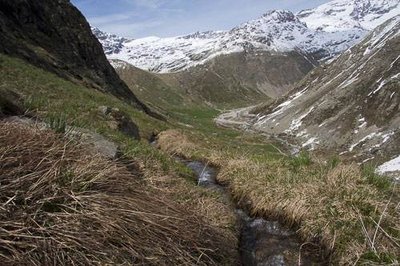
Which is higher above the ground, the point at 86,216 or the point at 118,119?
the point at 86,216

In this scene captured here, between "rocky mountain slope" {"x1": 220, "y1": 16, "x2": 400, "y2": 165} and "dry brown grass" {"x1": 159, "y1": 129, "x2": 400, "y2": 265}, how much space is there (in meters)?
66.9

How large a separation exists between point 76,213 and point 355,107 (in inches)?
4222

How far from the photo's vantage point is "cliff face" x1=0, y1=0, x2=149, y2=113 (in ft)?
177

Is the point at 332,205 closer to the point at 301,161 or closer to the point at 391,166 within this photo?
the point at 301,161

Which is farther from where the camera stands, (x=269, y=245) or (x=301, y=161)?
(x=301, y=161)

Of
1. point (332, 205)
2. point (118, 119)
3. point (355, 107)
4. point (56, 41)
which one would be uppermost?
point (56, 41)

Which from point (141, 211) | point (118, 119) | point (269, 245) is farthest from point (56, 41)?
point (141, 211)

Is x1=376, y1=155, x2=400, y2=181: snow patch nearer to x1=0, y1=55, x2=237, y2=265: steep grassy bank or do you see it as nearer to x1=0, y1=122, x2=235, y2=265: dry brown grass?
x1=0, y1=55, x2=237, y2=265: steep grassy bank

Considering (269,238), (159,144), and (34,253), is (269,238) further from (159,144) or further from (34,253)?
(159,144)

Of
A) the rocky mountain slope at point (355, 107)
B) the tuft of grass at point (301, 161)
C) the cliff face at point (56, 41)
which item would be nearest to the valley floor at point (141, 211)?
the tuft of grass at point (301, 161)

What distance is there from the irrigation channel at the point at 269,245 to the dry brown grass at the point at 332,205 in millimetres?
321

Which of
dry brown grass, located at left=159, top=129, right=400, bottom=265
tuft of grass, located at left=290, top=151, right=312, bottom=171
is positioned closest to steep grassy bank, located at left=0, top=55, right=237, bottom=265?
dry brown grass, located at left=159, top=129, right=400, bottom=265

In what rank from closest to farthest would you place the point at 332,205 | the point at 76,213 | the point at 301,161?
the point at 76,213 < the point at 332,205 < the point at 301,161

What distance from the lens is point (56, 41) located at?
2773 inches
